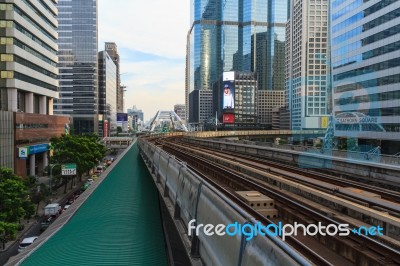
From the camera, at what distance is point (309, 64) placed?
13500 cm

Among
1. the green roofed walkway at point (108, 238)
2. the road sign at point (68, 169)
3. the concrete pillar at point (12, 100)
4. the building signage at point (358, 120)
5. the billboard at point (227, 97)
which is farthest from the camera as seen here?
the billboard at point (227, 97)

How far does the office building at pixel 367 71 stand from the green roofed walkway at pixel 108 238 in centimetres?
5447

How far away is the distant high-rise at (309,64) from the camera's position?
124875 mm

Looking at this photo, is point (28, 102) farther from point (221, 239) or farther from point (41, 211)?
point (221, 239)

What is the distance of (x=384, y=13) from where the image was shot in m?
59.2

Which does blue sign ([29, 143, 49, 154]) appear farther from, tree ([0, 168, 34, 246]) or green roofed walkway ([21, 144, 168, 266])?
green roofed walkway ([21, 144, 168, 266])

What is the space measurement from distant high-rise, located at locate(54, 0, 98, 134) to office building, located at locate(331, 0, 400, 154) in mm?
106059

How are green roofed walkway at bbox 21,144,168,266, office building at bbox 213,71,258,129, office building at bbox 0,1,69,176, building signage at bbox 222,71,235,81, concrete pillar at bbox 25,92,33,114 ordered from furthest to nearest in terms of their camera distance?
office building at bbox 213,71,258,129, building signage at bbox 222,71,235,81, concrete pillar at bbox 25,92,33,114, office building at bbox 0,1,69,176, green roofed walkway at bbox 21,144,168,266

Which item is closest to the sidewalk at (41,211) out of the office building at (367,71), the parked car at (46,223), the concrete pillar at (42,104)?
the parked car at (46,223)

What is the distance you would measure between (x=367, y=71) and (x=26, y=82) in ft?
194

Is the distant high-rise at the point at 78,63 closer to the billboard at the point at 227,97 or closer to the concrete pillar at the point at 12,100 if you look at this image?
the billboard at the point at 227,97

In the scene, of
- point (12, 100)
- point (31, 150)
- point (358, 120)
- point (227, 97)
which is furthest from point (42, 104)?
point (227, 97)

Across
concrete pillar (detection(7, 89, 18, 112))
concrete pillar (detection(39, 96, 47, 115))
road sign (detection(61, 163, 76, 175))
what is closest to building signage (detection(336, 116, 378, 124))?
road sign (detection(61, 163, 76, 175))

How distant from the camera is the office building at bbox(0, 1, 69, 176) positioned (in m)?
53.3
